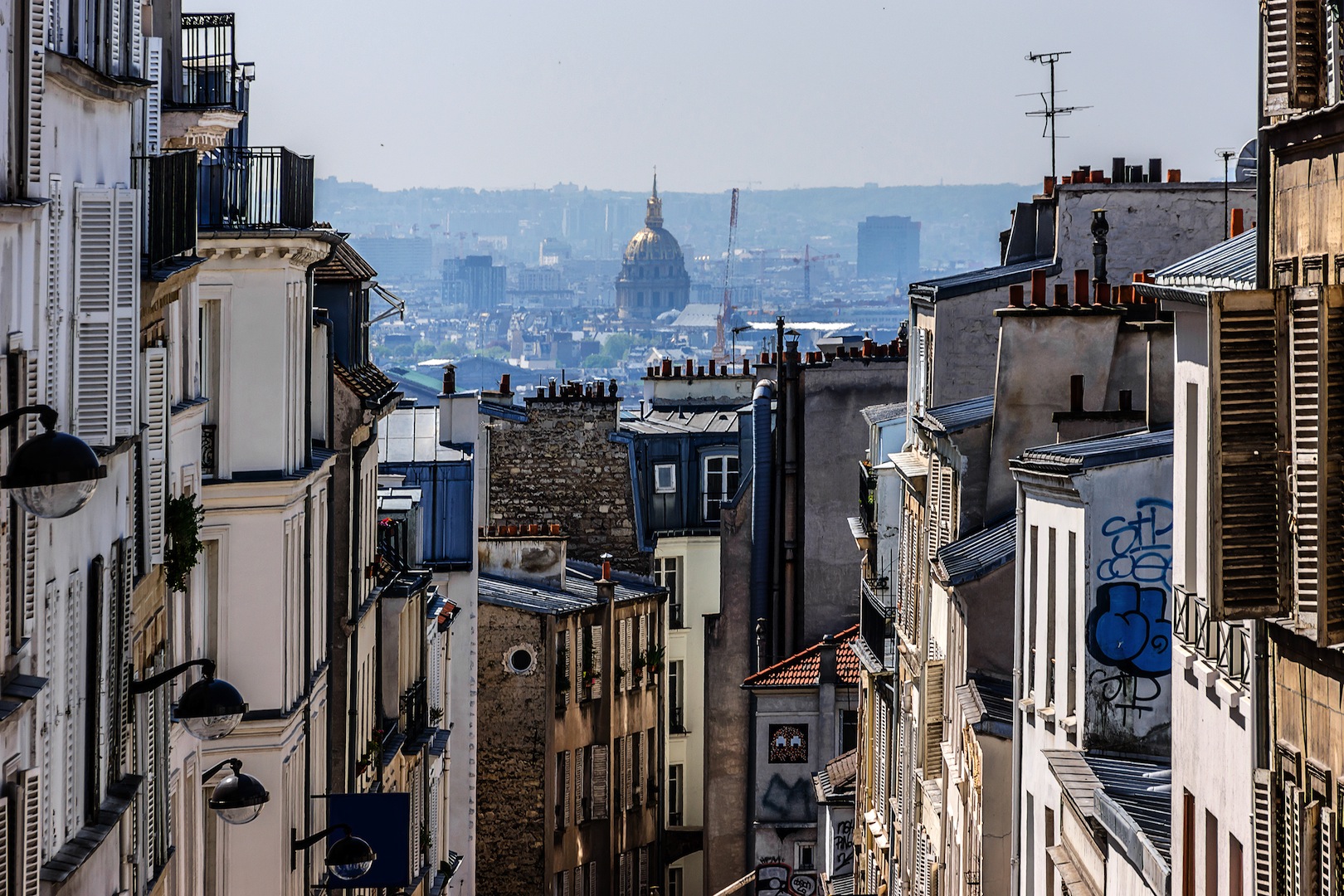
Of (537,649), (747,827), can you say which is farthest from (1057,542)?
(747,827)

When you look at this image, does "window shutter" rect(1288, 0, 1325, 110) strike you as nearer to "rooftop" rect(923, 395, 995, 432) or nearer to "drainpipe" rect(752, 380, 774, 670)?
"rooftop" rect(923, 395, 995, 432)

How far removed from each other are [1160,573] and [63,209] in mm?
8533

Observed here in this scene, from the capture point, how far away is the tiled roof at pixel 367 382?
2767cm

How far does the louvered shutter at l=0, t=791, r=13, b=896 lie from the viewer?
1253 centimetres

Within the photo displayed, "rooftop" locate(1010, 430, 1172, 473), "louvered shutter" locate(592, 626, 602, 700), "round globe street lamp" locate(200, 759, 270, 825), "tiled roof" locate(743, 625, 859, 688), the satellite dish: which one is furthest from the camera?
"louvered shutter" locate(592, 626, 602, 700)

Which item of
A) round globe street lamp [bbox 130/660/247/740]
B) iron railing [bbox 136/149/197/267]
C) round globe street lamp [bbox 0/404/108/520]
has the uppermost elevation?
iron railing [bbox 136/149/197/267]

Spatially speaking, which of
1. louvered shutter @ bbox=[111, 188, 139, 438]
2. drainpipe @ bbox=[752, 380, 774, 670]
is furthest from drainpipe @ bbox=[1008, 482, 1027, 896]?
drainpipe @ bbox=[752, 380, 774, 670]

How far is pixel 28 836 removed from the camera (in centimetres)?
1313

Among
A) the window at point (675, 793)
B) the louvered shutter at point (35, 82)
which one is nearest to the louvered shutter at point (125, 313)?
the louvered shutter at point (35, 82)

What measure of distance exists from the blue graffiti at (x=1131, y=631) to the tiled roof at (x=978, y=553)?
224 inches

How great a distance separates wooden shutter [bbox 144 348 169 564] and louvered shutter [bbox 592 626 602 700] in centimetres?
2842

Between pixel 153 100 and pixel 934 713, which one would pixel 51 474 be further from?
pixel 934 713

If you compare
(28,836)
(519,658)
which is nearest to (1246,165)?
(28,836)

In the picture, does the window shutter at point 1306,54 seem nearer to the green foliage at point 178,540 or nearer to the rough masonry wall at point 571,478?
the green foliage at point 178,540
